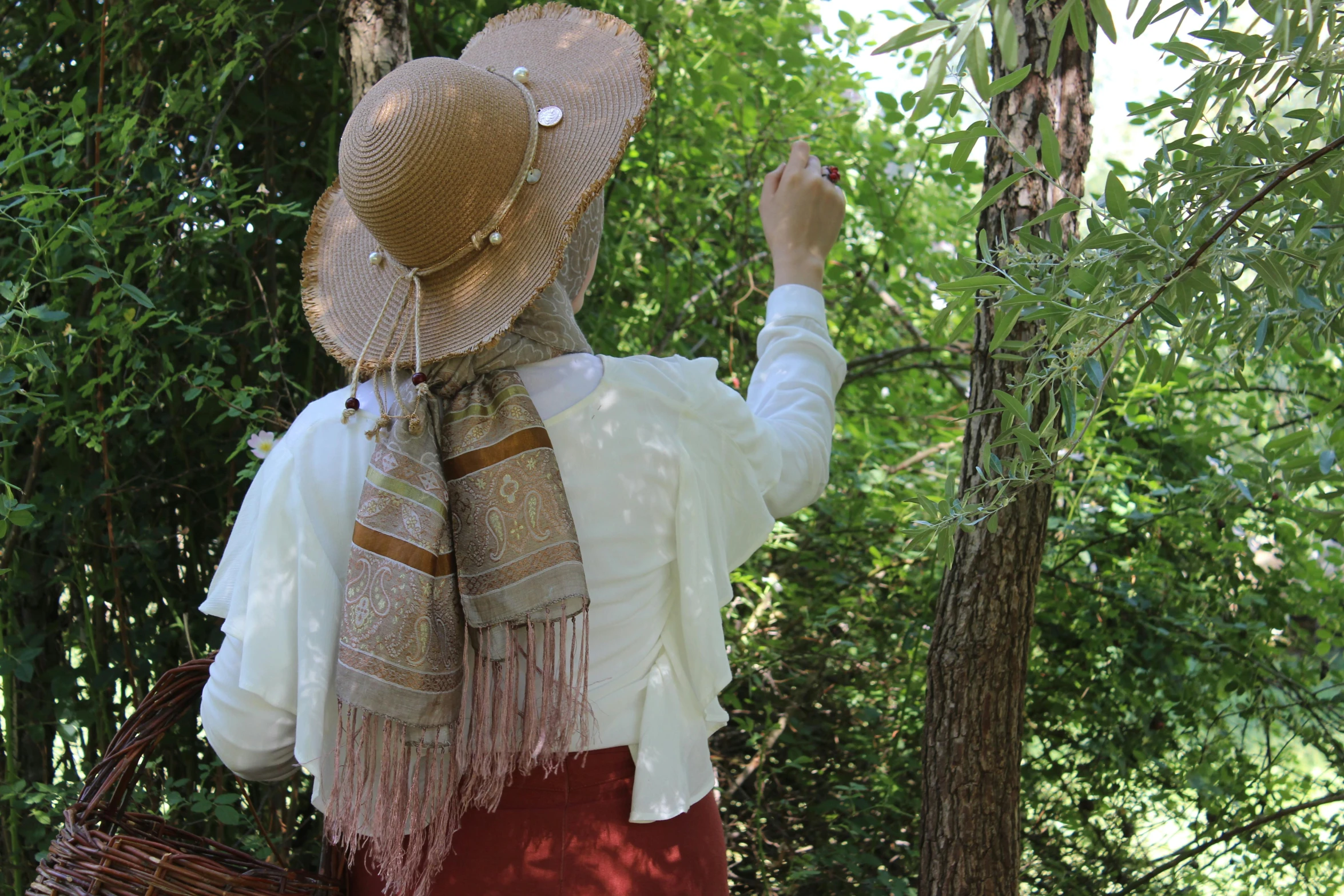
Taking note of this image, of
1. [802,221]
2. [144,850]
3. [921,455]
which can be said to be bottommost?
[144,850]

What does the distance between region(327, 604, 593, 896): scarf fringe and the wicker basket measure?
5.2 inches

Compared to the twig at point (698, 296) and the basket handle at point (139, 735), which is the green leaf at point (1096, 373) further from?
the twig at point (698, 296)

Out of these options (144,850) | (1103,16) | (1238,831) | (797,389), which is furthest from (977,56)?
(1238,831)

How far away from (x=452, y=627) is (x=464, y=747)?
0.15m

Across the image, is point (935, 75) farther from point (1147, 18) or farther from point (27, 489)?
point (27, 489)

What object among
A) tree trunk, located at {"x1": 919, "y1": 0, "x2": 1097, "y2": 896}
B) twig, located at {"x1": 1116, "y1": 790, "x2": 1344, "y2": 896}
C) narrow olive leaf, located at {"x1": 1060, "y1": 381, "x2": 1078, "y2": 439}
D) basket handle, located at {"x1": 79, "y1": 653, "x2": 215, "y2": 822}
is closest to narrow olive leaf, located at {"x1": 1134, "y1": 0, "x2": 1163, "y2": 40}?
narrow olive leaf, located at {"x1": 1060, "y1": 381, "x2": 1078, "y2": 439}

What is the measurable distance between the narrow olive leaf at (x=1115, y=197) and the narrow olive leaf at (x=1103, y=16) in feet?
0.49

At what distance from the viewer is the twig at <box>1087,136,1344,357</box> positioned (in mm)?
964

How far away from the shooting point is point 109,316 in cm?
212

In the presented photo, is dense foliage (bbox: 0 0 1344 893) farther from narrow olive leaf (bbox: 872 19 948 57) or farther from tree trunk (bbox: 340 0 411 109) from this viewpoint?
narrow olive leaf (bbox: 872 19 948 57)

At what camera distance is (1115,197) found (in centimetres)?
102

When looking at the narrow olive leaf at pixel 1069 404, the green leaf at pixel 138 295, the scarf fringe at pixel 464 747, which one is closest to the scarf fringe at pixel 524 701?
the scarf fringe at pixel 464 747

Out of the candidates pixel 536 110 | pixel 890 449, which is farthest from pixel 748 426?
pixel 890 449

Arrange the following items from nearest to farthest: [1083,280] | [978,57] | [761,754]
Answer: [978,57] < [1083,280] < [761,754]
